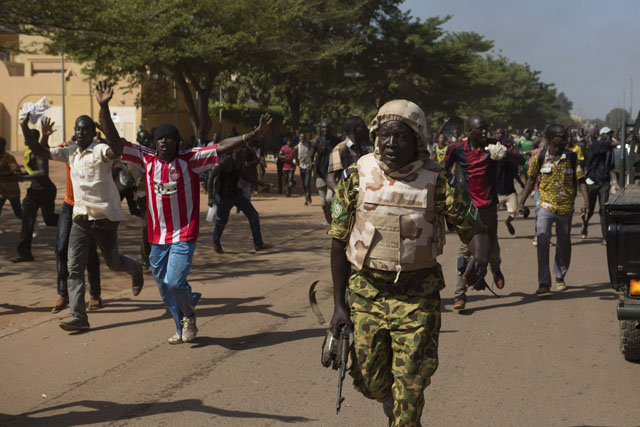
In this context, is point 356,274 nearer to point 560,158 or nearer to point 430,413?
point 430,413

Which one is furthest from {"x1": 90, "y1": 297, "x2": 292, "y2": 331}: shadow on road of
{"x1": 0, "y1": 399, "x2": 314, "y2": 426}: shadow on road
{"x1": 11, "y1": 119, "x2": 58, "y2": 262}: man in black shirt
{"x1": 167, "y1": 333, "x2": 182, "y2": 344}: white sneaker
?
{"x1": 11, "y1": 119, "x2": 58, "y2": 262}: man in black shirt

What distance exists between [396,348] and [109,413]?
2181mm

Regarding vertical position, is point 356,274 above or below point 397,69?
below

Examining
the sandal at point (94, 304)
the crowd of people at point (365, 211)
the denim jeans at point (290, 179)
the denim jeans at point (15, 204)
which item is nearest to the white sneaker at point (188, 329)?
the crowd of people at point (365, 211)

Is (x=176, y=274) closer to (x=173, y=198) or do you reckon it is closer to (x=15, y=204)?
(x=173, y=198)

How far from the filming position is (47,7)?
1383cm

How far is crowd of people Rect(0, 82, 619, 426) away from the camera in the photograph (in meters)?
3.57

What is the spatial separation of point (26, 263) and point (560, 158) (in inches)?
273

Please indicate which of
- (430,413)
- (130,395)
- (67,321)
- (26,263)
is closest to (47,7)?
(26,263)

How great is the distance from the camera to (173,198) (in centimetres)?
631

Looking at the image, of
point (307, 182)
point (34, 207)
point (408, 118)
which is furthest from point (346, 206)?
point (307, 182)

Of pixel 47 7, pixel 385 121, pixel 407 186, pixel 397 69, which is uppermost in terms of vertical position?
pixel 397 69

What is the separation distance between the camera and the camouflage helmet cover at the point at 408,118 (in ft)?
11.6

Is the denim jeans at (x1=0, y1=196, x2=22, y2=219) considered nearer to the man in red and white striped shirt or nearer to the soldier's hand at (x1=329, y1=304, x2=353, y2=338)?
the man in red and white striped shirt
